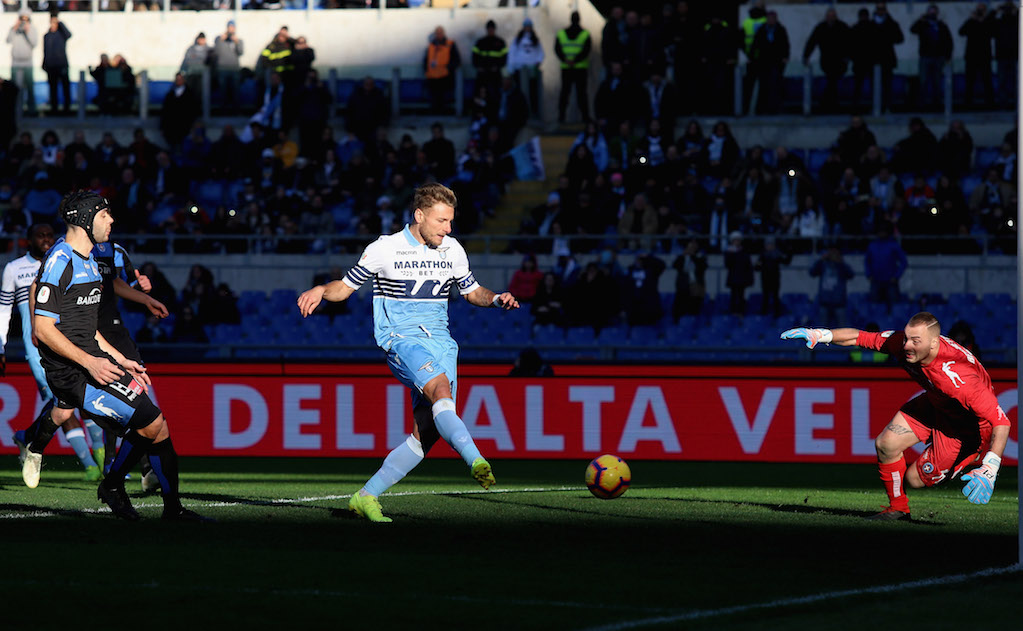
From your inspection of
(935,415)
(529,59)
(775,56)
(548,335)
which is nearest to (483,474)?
(935,415)

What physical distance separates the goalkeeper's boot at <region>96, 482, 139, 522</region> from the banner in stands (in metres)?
8.07

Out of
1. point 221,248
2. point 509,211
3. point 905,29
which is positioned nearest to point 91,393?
point 221,248

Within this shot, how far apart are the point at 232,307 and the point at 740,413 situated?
8738 millimetres

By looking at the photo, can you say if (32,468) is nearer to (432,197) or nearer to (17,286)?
(17,286)

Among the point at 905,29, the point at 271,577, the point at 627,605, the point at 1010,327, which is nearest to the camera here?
the point at 627,605

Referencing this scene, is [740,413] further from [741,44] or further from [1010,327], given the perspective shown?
[741,44]

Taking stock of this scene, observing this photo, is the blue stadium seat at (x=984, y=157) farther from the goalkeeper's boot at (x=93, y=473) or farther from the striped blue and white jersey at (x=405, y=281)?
the striped blue and white jersey at (x=405, y=281)

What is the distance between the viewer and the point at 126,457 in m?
10.9

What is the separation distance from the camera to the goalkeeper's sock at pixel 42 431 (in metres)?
13.6

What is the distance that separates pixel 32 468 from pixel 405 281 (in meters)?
4.89

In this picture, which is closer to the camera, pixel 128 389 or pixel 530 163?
pixel 128 389

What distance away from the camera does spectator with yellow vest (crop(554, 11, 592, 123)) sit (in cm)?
2709

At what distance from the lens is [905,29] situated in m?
29.2

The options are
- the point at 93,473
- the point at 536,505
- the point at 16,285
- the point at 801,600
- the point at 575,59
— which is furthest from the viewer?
the point at 575,59
